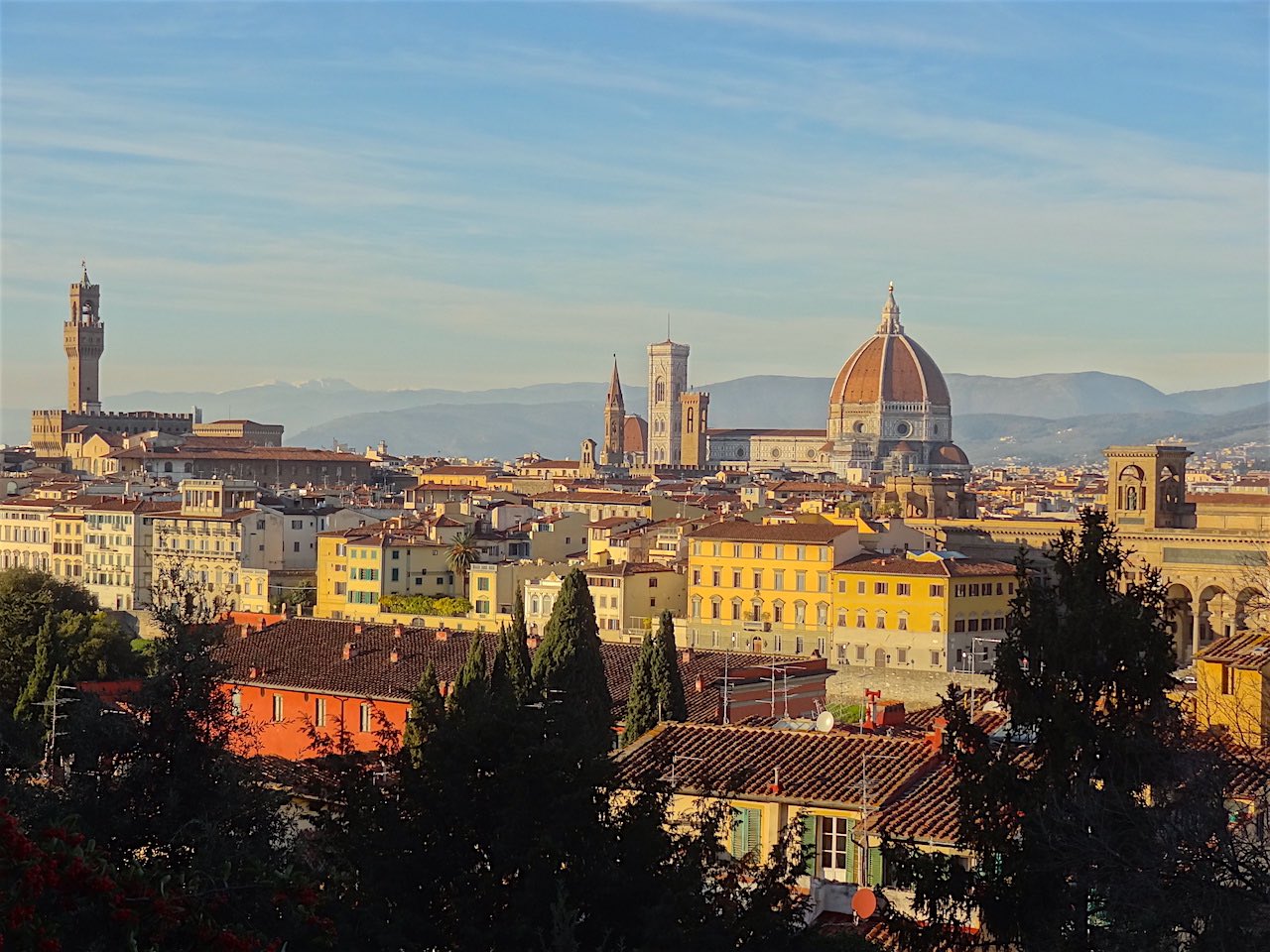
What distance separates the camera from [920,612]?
153ft

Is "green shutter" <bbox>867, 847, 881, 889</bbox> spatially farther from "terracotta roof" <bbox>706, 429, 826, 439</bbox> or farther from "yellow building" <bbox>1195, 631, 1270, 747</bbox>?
"terracotta roof" <bbox>706, 429, 826, 439</bbox>

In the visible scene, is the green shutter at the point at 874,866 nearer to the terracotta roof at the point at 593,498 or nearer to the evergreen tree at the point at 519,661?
the evergreen tree at the point at 519,661

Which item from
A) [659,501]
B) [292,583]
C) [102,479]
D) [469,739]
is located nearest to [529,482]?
[102,479]

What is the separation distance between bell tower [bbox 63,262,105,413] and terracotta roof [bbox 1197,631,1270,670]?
121354mm

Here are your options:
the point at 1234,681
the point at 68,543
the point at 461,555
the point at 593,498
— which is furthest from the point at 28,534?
the point at 1234,681

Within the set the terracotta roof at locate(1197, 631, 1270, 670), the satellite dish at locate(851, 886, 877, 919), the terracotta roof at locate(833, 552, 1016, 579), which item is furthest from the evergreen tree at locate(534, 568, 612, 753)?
the terracotta roof at locate(833, 552, 1016, 579)

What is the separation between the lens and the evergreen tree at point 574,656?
27562mm

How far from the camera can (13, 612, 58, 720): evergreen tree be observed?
86.0 feet

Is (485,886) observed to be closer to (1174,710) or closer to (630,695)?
(1174,710)

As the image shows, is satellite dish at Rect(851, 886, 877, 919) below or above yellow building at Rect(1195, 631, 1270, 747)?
below

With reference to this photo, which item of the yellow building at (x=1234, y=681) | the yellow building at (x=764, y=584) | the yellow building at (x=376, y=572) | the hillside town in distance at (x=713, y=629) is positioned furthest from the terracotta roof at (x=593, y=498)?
the yellow building at (x=1234, y=681)

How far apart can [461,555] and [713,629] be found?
8.21m

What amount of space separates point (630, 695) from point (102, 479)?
6255 centimetres

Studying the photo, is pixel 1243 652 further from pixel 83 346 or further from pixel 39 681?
pixel 83 346
